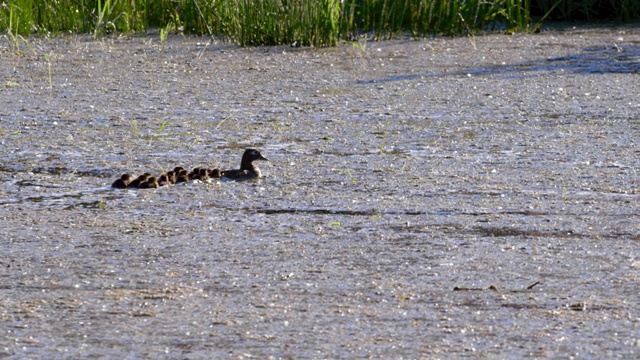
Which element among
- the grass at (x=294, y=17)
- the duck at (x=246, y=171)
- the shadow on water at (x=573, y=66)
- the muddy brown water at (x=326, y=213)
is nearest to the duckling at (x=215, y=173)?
the duck at (x=246, y=171)

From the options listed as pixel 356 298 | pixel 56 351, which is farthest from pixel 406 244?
pixel 56 351

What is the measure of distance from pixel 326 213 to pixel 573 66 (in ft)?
13.3

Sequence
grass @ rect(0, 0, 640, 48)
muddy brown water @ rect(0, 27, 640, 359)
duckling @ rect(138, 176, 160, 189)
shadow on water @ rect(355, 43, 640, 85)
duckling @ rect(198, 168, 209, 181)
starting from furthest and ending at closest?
grass @ rect(0, 0, 640, 48), shadow on water @ rect(355, 43, 640, 85), duckling @ rect(198, 168, 209, 181), duckling @ rect(138, 176, 160, 189), muddy brown water @ rect(0, 27, 640, 359)

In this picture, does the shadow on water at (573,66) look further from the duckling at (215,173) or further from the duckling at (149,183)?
the duckling at (149,183)

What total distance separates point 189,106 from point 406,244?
9.70 ft

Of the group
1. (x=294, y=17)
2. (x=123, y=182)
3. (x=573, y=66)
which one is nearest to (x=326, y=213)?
(x=123, y=182)

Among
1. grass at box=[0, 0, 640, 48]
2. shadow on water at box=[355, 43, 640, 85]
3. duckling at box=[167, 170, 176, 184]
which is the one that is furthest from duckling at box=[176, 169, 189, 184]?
grass at box=[0, 0, 640, 48]

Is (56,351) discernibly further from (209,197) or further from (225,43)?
(225,43)

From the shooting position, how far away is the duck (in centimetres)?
472

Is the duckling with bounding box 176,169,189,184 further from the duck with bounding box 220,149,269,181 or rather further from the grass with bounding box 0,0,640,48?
the grass with bounding box 0,0,640,48

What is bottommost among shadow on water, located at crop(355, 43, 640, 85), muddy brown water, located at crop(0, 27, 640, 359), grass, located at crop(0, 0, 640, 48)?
muddy brown water, located at crop(0, 27, 640, 359)

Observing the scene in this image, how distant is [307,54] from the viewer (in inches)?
331

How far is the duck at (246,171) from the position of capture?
4.72m

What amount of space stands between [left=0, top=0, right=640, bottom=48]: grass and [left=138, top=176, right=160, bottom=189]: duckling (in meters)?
4.18
